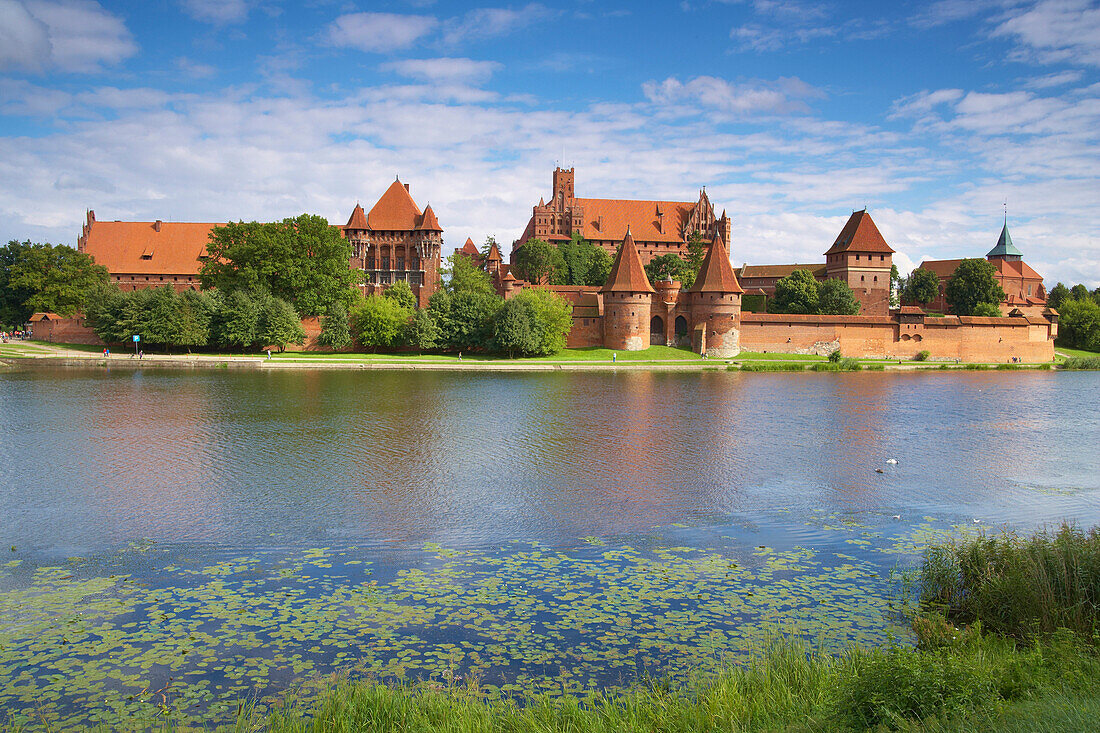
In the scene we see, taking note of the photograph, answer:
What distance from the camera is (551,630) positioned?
7680 mm

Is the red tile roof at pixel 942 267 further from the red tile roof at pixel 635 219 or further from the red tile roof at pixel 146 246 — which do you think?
the red tile roof at pixel 146 246

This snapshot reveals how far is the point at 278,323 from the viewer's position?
45.2 meters

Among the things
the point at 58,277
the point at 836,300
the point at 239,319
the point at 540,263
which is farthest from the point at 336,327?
the point at 836,300

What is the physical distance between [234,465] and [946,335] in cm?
5295

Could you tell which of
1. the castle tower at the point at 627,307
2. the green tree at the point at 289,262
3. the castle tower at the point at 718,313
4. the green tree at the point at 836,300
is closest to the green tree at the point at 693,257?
the castle tower at the point at 718,313

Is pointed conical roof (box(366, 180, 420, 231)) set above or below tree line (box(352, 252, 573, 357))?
above

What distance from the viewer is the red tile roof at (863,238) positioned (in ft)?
202

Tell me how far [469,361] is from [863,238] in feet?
121

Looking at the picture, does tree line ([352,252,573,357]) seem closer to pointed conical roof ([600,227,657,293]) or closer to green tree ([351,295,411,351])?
green tree ([351,295,411,351])

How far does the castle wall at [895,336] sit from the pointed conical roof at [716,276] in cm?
304

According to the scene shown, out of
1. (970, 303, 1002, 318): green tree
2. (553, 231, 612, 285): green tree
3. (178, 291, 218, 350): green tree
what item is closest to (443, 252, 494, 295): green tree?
(553, 231, 612, 285): green tree

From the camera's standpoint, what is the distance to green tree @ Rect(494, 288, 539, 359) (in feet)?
148

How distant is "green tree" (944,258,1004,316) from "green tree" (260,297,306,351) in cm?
5346

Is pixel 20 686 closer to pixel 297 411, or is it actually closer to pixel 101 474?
pixel 101 474
